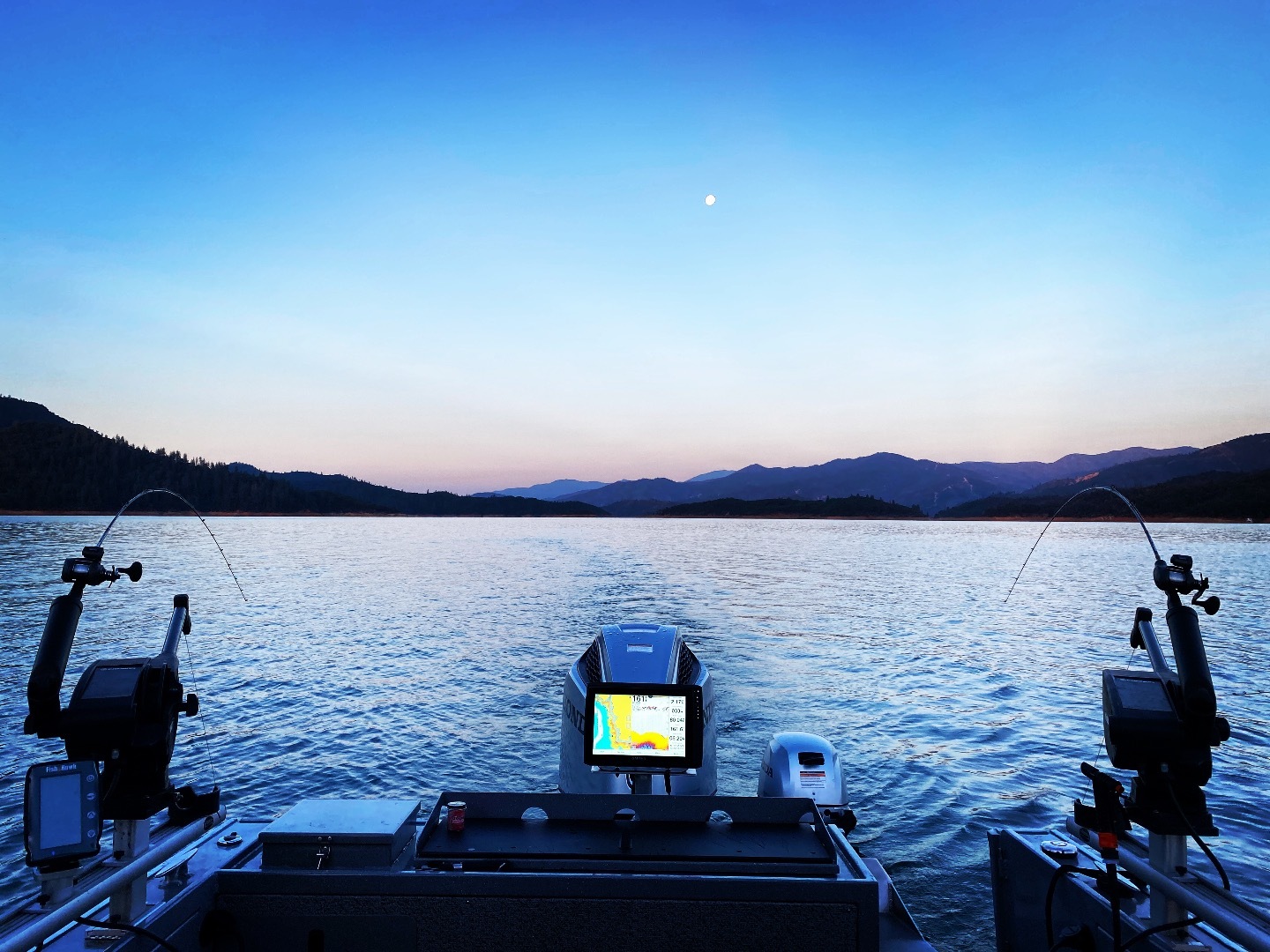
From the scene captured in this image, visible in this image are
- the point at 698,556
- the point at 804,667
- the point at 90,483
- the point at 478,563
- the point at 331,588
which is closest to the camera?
the point at 804,667

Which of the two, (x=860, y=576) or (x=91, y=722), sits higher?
(x=91, y=722)

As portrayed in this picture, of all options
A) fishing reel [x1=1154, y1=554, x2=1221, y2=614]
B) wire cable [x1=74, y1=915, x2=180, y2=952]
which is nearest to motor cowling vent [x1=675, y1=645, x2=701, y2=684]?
fishing reel [x1=1154, y1=554, x2=1221, y2=614]

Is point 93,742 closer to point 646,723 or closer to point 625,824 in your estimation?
point 625,824

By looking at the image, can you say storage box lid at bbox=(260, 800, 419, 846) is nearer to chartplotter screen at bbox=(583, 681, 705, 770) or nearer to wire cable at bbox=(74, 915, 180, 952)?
wire cable at bbox=(74, 915, 180, 952)

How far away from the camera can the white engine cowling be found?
521 cm

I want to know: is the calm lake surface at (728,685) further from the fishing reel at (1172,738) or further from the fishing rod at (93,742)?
the fishing rod at (93,742)

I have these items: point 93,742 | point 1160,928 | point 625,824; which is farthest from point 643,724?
point 93,742

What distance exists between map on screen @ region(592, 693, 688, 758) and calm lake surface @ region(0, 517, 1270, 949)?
3269 mm

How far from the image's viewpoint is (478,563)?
41.1 meters

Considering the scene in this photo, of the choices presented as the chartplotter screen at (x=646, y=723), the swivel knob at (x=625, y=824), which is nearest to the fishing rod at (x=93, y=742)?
the swivel knob at (x=625, y=824)

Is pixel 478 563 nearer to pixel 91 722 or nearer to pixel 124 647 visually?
pixel 124 647

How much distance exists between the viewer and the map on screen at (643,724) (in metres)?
4.46

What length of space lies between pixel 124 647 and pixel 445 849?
16.8m

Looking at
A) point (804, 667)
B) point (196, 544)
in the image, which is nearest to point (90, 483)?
point (196, 544)
